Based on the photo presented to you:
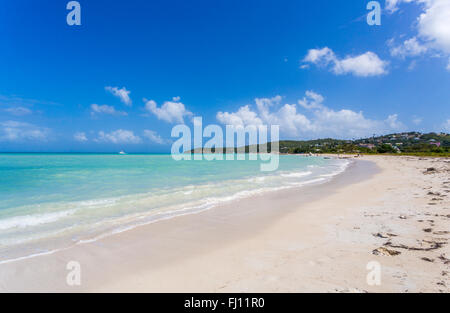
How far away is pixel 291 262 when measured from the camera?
4.25 meters

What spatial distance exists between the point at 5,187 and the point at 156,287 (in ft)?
53.1

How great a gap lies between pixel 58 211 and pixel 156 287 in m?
7.42

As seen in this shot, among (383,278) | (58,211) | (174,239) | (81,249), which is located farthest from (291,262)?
(58,211)

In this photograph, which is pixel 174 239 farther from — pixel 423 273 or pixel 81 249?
pixel 423 273

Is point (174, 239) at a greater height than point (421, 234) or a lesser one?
lesser

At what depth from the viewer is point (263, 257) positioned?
4.59 meters

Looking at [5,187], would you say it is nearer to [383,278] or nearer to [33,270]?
[33,270]

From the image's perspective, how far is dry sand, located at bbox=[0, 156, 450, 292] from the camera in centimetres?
356

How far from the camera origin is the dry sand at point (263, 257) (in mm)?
3561

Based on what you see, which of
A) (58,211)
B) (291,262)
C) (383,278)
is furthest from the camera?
(58,211)

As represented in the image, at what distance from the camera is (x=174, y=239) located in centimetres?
598

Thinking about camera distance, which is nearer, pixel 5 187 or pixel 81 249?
pixel 81 249

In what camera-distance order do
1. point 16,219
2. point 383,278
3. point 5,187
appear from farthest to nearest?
1. point 5,187
2. point 16,219
3. point 383,278
